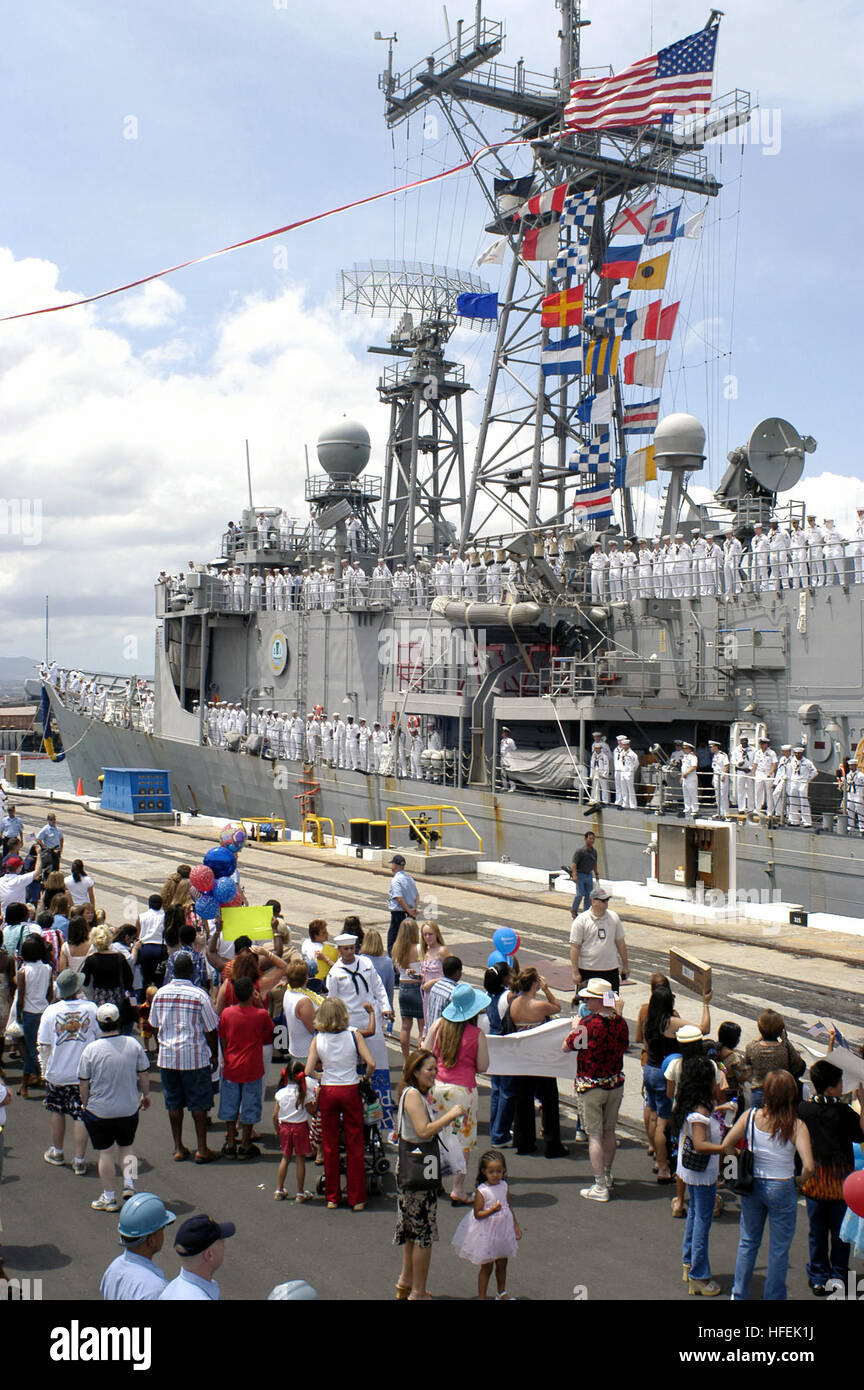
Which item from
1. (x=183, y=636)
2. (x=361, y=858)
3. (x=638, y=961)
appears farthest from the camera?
(x=183, y=636)

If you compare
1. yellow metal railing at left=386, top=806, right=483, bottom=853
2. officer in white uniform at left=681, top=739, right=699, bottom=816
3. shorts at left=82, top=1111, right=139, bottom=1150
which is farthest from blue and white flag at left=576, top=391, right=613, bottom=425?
shorts at left=82, top=1111, right=139, bottom=1150

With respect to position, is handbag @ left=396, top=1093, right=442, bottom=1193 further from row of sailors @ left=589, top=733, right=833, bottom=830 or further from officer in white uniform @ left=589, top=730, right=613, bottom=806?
officer in white uniform @ left=589, top=730, right=613, bottom=806

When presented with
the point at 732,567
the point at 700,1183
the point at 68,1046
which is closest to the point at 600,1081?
the point at 700,1183

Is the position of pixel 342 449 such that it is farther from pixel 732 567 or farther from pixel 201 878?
pixel 201 878

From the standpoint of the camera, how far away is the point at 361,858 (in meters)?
20.6

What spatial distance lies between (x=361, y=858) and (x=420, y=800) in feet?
9.19

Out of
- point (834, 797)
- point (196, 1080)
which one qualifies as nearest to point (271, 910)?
point (196, 1080)

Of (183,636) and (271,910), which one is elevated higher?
(183,636)

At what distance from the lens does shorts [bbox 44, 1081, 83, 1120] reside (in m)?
6.57

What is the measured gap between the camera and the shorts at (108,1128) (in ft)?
20.7

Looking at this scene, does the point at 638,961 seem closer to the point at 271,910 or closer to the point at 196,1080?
the point at 271,910

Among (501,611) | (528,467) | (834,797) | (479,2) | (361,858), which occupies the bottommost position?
(361,858)

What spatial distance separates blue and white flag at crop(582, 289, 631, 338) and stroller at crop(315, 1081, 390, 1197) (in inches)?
887
